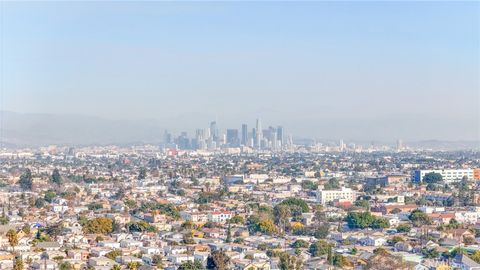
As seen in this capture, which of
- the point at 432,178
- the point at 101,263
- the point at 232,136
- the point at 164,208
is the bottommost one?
the point at 101,263

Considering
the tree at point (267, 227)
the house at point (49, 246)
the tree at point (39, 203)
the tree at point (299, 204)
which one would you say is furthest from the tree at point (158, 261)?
the tree at point (39, 203)

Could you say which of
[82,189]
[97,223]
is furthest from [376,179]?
[97,223]

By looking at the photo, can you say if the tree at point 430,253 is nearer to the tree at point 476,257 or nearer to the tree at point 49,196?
the tree at point 476,257

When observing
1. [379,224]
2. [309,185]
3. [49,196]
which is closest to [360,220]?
[379,224]

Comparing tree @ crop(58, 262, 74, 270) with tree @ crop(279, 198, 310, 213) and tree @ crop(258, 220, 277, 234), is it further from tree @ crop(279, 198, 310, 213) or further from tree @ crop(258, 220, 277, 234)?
tree @ crop(279, 198, 310, 213)

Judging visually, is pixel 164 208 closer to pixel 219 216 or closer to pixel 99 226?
pixel 219 216

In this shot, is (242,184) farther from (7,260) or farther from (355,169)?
(7,260)

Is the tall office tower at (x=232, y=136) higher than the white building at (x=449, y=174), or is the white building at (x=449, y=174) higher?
the tall office tower at (x=232, y=136)
